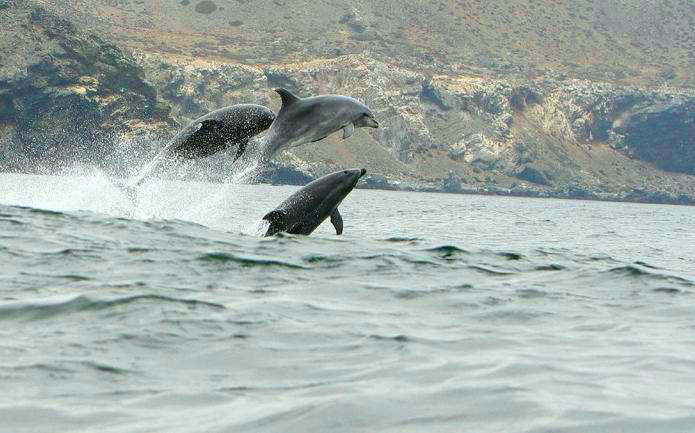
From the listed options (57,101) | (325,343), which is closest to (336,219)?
(325,343)

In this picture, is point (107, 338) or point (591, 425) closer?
point (591, 425)

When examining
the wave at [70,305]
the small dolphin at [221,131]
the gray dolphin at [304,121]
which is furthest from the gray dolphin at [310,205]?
the wave at [70,305]

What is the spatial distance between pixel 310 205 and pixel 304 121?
1.76 metres

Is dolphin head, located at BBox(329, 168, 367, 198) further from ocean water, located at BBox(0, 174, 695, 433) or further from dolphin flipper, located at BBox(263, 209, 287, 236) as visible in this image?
ocean water, located at BBox(0, 174, 695, 433)

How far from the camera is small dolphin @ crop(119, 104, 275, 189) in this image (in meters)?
18.7

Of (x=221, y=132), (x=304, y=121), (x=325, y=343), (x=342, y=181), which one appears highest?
(x=304, y=121)

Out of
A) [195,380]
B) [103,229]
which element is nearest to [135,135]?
[103,229]

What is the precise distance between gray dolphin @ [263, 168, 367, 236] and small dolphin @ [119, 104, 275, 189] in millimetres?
1380

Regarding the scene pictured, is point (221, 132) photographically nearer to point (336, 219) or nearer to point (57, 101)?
point (336, 219)

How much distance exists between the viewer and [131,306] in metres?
10.5

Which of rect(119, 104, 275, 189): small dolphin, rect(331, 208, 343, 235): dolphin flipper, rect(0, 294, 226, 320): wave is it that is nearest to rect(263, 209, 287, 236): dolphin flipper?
rect(331, 208, 343, 235): dolphin flipper

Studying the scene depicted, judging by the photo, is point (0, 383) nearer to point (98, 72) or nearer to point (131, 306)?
point (131, 306)

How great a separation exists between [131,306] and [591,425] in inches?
217

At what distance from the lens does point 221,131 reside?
18.8 meters
